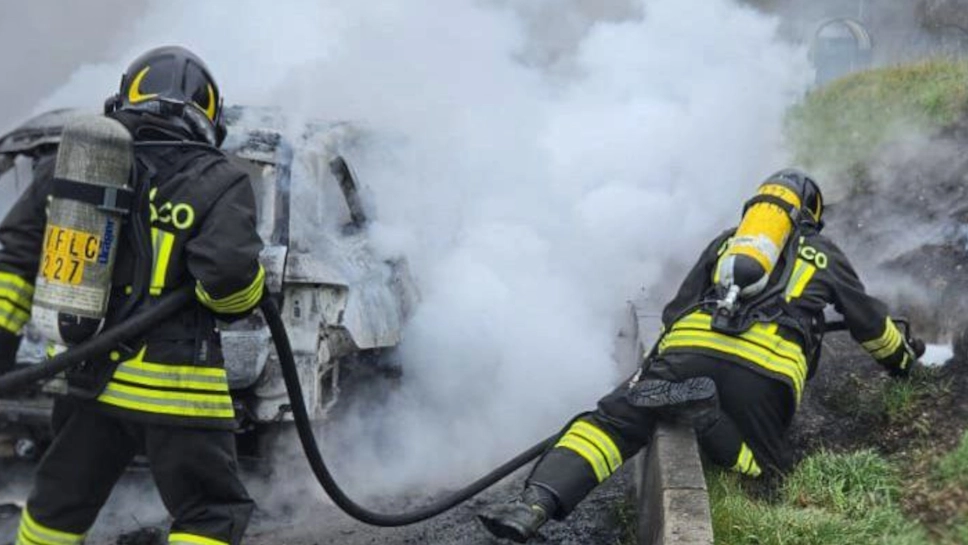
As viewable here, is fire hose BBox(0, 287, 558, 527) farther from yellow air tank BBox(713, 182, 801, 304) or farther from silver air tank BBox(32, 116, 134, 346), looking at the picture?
yellow air tank BBox(713, 182, 801, 304)

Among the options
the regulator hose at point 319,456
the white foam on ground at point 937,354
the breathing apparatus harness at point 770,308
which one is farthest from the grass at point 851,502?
the white foam on ground at point 937,354

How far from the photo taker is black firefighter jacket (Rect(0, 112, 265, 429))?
3.56 meters

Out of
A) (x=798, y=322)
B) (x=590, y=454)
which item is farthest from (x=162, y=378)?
(x=798, y=322)

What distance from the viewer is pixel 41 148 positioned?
584 cm

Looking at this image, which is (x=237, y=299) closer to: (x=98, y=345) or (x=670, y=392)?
(x=98, y=345)

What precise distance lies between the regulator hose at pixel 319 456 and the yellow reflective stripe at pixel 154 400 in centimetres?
43

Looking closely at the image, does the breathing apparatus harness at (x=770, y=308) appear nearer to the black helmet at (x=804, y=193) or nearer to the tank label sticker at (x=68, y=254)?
the black helmet at (x=804, y=193)

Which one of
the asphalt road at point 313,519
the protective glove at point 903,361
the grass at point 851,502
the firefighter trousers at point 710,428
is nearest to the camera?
the grass at point 851,502

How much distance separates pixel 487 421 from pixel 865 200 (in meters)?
3.77

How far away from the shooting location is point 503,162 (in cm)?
798

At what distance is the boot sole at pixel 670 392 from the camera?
4328 mm

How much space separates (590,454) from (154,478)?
1700mm

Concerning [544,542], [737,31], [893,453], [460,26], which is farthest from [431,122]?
[893,453]

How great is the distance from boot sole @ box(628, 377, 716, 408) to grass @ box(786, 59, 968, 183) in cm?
502
